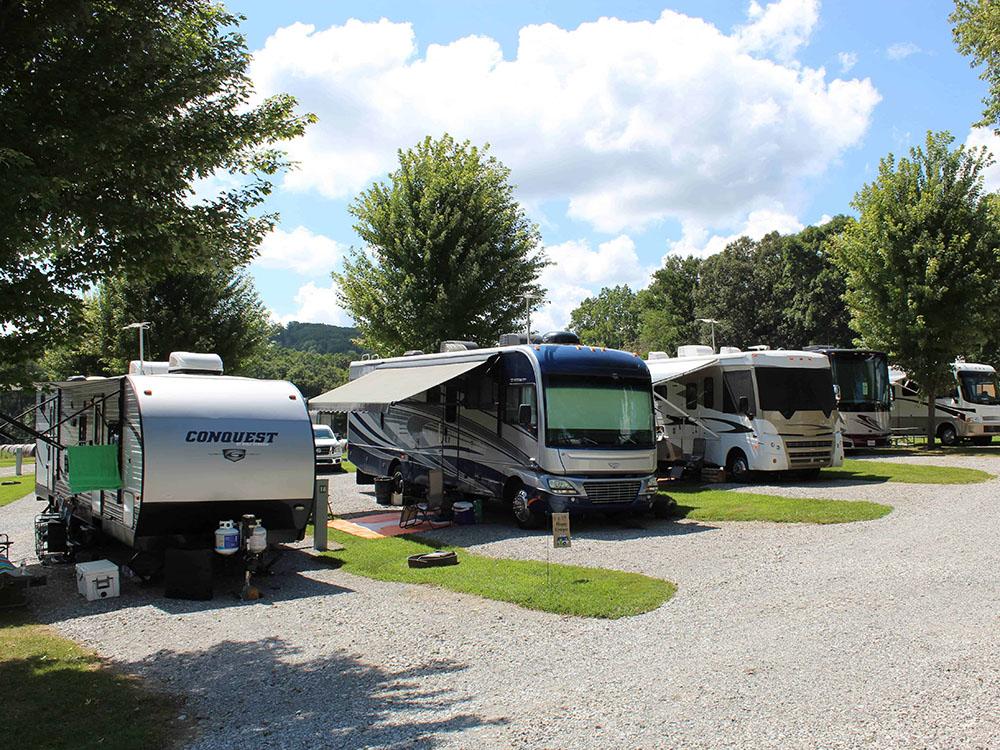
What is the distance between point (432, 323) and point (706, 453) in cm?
874

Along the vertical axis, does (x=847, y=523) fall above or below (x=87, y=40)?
below

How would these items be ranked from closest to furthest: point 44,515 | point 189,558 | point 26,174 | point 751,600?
point 26,174 < point 751,600 < point 189,558 < point 44,515

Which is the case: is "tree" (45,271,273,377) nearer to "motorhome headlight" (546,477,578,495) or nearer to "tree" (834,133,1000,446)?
"motorhome headlight" (546,477,578,495)

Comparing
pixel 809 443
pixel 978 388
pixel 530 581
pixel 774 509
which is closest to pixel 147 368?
pixel 530 581

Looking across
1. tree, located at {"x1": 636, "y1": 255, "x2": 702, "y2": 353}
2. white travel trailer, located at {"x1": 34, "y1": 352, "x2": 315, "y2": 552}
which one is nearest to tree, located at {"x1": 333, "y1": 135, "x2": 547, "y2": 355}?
white travel trailer, located at {"x1": 34, "y1": 352, "x2": 315, "y2": 552}

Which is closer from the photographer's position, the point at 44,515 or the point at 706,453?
A: the point at 44,515

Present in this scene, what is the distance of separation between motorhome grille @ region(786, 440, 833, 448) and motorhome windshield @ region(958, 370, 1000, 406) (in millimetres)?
13865

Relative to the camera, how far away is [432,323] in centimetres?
2452

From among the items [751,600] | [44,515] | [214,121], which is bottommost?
[751,600]

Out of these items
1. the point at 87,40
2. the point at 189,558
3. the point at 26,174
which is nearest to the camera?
the point at 26,174

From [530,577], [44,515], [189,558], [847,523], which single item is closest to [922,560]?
[847,523]

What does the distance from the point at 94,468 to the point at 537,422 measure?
6589mm

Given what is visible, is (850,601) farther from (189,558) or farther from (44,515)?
(44,515)

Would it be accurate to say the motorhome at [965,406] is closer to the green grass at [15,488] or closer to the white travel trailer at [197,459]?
the white travel trailer at [197,459]
